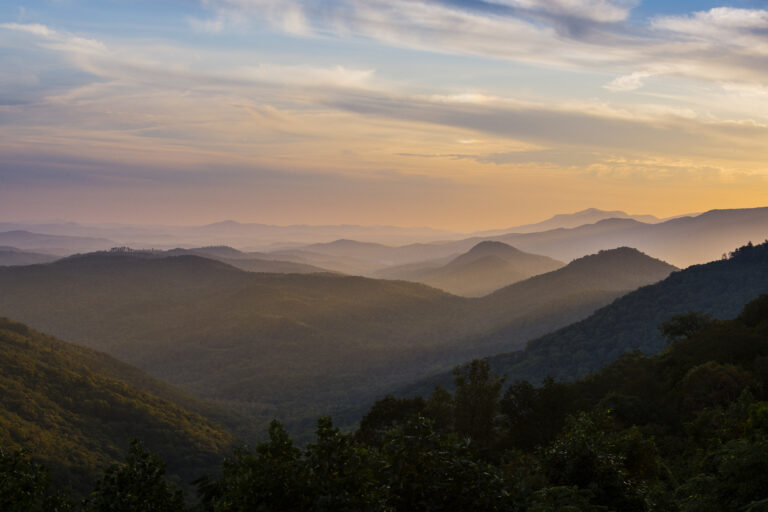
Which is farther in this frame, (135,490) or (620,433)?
(620,433)

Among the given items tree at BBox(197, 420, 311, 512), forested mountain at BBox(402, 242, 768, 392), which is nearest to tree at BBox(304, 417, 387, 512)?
tree at BBox(197, 420, 311, 512)

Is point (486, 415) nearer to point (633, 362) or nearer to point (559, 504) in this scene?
point (633, 362)

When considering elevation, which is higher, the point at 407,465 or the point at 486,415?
the point at 407,465

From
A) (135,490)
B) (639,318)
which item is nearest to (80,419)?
(135,490)

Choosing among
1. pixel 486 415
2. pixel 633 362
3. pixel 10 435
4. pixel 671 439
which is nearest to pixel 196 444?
pixel 10 435

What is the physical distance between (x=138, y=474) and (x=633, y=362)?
3404 inches

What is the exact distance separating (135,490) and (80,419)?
124128mm

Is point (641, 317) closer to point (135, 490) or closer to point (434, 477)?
point (434, 477)

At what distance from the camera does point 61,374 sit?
464ft

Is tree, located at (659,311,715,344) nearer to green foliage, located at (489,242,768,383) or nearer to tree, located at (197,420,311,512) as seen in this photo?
green foliage, located at (489,242,768,383)

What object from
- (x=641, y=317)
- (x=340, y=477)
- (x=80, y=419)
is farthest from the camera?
(x=641, y=317)

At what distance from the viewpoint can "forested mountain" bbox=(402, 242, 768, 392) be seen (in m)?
144

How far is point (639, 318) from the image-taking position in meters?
163

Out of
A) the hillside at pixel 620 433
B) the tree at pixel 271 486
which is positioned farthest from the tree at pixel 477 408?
the tree at pixel 271 486
